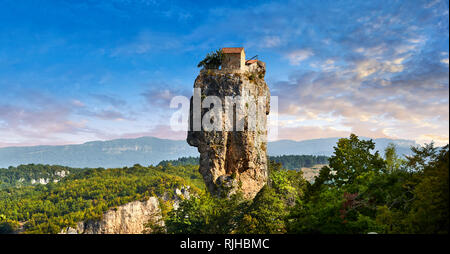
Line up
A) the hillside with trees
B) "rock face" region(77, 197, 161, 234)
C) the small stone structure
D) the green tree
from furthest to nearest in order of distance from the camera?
"rock face" region(77, 197, 161, 234) < the small stone structure < the green tree < the hillside with trees

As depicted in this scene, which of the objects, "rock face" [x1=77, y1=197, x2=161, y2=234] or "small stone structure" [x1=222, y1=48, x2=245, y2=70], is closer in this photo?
"small stone structure" [x1=222, y1=48, x2=245, y2=70]

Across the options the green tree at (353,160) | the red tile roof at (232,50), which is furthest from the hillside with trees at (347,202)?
the red tile roof at (232,50)

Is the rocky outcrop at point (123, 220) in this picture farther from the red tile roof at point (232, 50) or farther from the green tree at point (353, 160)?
the green tree at point (353, 160)

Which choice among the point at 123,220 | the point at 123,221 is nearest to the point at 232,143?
the point at 123,221

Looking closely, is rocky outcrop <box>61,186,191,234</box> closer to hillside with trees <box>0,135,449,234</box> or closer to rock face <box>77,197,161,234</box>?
rock face <box>77,197,161,234</box>

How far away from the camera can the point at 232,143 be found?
3872cm

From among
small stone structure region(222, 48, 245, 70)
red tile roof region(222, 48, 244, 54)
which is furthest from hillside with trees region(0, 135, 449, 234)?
red tile roof region(222, 48, 244, 54)

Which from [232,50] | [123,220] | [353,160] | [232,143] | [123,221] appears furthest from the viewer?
[123,220]

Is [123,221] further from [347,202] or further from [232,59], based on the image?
[347,202]

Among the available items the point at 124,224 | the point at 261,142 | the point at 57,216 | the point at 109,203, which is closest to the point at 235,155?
the point at 261,142

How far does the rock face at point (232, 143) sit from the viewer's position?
3812cm

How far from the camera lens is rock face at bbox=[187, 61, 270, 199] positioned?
1501 inches

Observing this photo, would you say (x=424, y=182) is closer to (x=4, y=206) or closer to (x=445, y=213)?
(x=445, y=213)

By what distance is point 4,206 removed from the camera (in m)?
127
